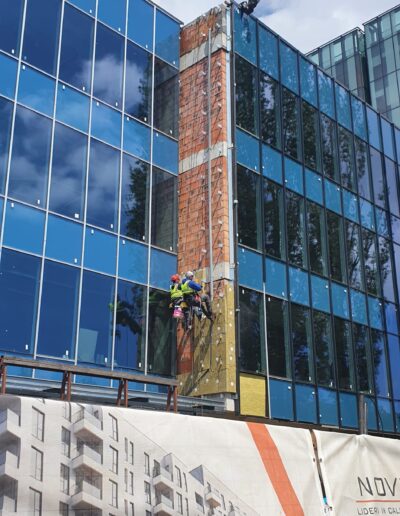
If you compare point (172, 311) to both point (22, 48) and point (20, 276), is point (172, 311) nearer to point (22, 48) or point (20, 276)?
point (20, 276)

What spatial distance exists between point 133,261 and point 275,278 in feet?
14.9

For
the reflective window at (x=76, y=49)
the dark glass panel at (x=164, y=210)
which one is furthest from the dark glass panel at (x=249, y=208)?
the reflective window at (x=76, y=49)

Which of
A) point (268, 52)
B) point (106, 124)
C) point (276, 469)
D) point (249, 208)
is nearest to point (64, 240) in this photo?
point (106, 124)

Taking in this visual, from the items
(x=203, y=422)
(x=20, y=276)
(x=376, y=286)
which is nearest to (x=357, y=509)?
(x=203, y=422)

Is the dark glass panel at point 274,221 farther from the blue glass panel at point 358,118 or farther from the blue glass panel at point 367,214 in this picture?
the blue glass panel at point 358,118

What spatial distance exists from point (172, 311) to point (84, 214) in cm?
374

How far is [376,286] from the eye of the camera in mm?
22406

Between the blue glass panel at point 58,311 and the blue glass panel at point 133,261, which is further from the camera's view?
the blue glass panel at point 133,261

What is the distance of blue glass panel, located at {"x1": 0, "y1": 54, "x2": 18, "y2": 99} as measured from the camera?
14.7 m

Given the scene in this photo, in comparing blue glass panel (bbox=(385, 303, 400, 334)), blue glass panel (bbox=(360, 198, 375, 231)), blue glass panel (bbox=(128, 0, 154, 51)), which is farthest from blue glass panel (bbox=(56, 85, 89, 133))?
blue glass panel (bbox=(385, 303, 400, 334))

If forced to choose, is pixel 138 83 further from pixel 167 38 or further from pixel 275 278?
pixel 275 278

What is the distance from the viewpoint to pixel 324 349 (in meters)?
19.1

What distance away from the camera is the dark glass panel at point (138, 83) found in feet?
58.6

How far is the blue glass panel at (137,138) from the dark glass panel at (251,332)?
503 centimetres
